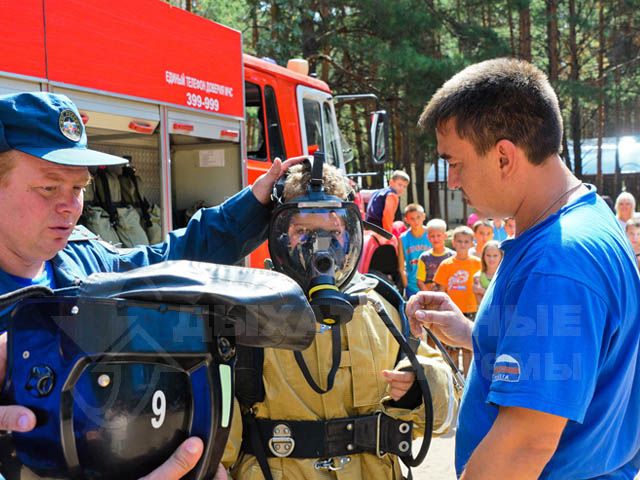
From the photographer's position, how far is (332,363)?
2.16 m

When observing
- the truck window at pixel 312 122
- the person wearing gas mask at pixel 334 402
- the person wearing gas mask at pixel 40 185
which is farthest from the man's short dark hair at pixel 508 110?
the truck window at pixel 312 122

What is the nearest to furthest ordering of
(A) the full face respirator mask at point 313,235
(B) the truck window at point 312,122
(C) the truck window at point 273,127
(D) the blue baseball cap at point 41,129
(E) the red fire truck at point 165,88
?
(D) the blue baseball cap at point 41,129 < (A) the full face respirator mask at point 313,235 < (E) the red fire truck at point 165,88 < (C) the truck window at point 273,127 < (B) the truck window at point 312,122

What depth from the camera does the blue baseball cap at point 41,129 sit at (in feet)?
5.08

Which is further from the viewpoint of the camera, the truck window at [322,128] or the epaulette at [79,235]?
the truck window at [322,128]

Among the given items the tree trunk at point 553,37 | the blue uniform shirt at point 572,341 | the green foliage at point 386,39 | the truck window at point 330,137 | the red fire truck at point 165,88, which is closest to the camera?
the blue uniform shirt at point 572,341

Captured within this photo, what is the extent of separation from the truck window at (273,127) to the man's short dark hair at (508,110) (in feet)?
14.7

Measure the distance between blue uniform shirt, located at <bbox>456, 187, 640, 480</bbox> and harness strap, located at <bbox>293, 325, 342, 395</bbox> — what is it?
60 cm

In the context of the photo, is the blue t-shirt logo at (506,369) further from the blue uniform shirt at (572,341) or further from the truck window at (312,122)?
the truck window at (312,122)

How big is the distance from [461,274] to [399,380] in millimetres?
4637

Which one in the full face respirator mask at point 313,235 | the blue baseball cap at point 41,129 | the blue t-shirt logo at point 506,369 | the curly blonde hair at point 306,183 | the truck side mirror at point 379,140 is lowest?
the blue t-shirt logo at point 506,369

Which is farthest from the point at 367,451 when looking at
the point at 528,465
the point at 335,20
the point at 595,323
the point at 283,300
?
the point at 335,20

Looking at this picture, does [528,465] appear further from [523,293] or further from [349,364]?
[349,364]

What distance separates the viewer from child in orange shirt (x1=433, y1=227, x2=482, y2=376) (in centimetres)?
635

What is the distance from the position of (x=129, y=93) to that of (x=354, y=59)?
1400cm
